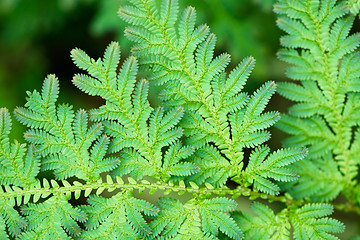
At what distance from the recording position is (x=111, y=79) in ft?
5.29

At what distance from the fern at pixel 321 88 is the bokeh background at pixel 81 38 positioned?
1045 mm

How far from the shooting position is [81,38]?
3.93 meters

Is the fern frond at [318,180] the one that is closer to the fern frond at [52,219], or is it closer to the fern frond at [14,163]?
the fern frond at [52,219]

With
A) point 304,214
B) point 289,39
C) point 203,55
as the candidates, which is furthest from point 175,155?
point 289,39

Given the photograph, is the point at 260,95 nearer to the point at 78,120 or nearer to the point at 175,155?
the point at 175,155

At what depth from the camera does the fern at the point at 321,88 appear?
1763 millimetres

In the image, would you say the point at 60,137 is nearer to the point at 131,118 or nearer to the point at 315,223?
the point at 131,118

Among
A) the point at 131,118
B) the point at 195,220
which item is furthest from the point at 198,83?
the point at 195,220

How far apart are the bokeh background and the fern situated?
1045mm

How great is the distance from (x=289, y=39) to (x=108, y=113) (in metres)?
0.90

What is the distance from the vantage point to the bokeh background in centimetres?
311

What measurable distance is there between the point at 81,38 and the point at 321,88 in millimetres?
2739

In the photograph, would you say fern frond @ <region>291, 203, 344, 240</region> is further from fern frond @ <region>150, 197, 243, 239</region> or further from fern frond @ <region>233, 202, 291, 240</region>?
fern frond @ <region>150, 197, 243, 239</region>

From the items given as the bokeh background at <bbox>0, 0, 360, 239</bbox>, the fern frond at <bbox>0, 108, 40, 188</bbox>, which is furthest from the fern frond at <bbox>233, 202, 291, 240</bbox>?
the bokeh background at <bbox>0, 0, 360, 239</bbox>
